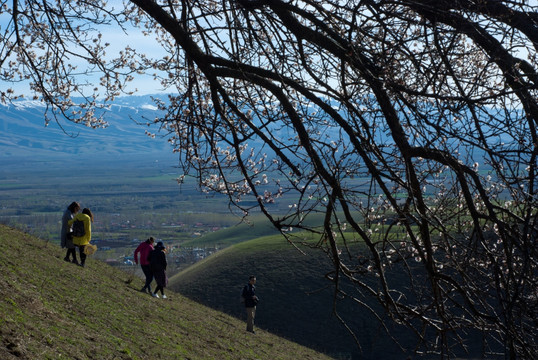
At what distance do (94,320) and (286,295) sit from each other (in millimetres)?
31305

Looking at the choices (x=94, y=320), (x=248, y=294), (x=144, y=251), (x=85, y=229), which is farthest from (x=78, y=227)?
(x=248, y=294)

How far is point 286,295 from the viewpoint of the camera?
44.0 meters

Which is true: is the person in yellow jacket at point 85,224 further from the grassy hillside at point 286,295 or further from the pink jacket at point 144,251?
the grassy hillside at point 286,295

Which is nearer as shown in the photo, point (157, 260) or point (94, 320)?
point (94, 320)

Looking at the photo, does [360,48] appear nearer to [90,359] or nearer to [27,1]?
[27,1]

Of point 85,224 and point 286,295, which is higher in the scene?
point 85,224

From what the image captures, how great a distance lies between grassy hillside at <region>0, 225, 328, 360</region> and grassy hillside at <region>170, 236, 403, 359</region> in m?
12.5

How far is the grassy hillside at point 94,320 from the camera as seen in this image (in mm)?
10156

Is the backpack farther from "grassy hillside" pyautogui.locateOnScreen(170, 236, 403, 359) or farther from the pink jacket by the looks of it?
"grassy hillside" pyautogui.locateOnScreen(170, 236, 403, 359)

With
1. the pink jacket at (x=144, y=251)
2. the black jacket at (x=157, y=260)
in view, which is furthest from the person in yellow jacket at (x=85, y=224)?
the black jacket at (x=157, y=260)

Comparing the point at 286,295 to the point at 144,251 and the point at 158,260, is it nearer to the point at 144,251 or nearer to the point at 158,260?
the point at 144,251

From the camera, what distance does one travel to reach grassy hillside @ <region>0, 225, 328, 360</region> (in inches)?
400

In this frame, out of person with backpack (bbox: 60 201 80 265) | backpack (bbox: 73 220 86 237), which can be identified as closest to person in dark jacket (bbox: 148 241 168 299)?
person with backpack (bbox: 60 201 80 265)

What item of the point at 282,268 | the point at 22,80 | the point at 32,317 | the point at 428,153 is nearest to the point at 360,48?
the point at 428,153
